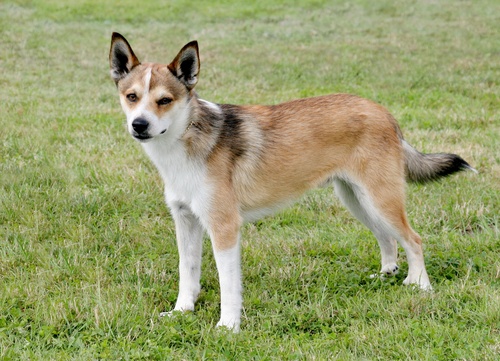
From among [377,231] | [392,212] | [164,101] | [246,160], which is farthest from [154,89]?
[377,231]

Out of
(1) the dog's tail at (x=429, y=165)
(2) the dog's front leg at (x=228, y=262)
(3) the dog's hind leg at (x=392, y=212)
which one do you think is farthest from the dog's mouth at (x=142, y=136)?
(1) the dog's tail at (x=429, y=165)

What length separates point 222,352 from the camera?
3967 mm

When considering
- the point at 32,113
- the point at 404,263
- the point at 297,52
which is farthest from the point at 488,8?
the point at 404,263

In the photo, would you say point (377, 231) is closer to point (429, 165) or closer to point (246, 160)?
point (429, 165)

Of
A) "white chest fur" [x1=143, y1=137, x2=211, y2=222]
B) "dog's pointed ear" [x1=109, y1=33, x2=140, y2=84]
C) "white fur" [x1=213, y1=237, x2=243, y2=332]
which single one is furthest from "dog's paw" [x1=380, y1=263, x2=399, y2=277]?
"dog's pointed ear" [x1=109, y1=33, x2=140, y2=84]

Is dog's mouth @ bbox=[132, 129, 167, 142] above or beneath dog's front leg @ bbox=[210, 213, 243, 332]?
above

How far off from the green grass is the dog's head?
3.89 feet

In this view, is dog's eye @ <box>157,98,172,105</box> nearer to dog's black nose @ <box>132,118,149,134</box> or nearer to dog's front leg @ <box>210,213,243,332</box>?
dog's black nose @ <box>132,118,149,134</box>

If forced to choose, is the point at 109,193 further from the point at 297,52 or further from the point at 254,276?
Result: the point at 297,52

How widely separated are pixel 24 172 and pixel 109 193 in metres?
1.02

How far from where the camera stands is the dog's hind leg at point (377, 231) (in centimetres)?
516

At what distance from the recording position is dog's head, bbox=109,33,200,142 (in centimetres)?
A: 421

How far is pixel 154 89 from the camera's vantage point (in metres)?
4.30

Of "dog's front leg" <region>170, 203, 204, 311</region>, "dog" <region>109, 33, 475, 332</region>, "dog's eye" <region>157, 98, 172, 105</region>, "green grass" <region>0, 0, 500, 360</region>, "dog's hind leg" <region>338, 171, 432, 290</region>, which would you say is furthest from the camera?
"dog's hind leg" <region>338, 171, 432, 290</region>
